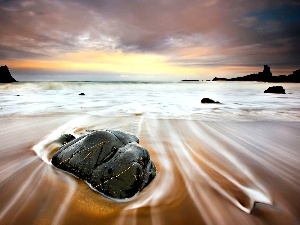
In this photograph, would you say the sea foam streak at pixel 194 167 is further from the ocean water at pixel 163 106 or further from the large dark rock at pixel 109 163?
the ocean water at pixel 163 106

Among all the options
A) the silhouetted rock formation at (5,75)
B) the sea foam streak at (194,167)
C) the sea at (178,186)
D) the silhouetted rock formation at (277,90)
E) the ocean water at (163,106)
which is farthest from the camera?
the silhouetted rock formation at (5,75)

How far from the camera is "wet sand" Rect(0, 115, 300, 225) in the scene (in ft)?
8.03

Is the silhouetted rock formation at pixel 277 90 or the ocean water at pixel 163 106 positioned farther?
the silhouetted rock formation at pixel 277 90

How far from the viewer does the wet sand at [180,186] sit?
2.45 m

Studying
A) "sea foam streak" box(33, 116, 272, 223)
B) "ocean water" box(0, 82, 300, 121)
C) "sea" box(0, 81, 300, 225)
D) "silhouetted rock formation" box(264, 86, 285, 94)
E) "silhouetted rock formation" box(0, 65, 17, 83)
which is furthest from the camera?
"silhouetted rock formation" box(0, 65, 17, 83)

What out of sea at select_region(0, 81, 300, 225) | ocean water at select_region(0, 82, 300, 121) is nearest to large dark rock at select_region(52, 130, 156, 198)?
sea at select_region(0, 81, 300, 225)

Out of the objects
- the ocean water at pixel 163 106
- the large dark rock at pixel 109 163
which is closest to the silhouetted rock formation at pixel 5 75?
the ocean water at pixel 163 106

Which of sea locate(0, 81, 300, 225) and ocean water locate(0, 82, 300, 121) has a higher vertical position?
sea locate(0, 81, 300, 225)

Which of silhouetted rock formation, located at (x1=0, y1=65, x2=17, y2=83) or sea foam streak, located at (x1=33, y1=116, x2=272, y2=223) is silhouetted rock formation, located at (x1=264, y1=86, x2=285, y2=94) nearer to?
sea foam streak, located at (x1=33, y1=116, x2=272, y2=223)

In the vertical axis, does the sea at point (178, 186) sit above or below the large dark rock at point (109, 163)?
below

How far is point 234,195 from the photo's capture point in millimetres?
2875

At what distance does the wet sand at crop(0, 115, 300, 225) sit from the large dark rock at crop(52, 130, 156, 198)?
0.39 ft

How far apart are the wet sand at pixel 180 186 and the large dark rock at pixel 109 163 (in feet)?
0.39

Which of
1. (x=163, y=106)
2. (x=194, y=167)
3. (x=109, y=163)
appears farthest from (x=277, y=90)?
(x=109, y=163)
